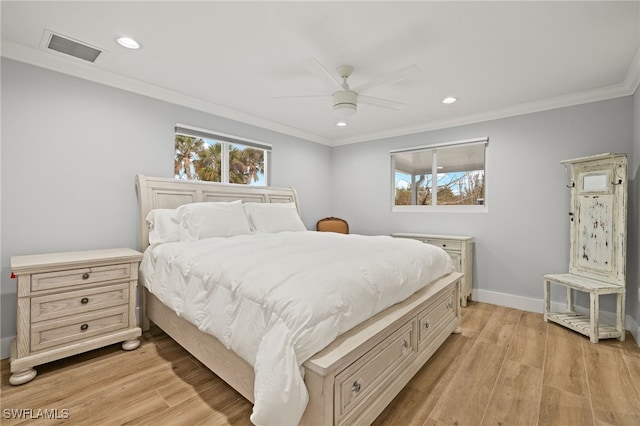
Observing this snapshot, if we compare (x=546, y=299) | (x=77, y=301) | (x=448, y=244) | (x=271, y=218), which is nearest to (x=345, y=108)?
(x=271, y=218)

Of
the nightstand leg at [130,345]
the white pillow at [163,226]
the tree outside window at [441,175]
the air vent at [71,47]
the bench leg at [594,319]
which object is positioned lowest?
the nightstand leg at [130,345]

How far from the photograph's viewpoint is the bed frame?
1.29 metres

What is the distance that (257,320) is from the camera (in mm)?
1461

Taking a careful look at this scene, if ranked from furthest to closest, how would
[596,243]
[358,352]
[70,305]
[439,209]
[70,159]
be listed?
[439,209] → [596,243] → [70,159] → [70,305] → [358,352]

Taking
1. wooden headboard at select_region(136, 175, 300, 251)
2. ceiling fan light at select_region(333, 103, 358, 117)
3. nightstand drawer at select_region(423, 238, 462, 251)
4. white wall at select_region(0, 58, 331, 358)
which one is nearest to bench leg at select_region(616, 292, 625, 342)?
nightstand drawer at select_region(423, 238, 462, 251)

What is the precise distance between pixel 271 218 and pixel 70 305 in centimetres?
191

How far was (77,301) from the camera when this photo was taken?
2.16 metres

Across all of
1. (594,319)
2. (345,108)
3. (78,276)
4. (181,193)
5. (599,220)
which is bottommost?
(594,319)

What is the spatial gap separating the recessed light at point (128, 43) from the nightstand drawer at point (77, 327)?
2023 millimetres

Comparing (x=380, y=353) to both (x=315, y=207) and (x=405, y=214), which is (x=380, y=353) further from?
(x=315, y=207)

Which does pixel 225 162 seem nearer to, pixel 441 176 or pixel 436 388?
pixel 441 176

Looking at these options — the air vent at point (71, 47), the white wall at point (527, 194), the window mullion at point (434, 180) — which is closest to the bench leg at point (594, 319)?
the white wall at point (527, 194)

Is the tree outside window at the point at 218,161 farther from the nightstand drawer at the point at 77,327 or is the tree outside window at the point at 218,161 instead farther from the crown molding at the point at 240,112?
the nightstand drawer at the point at 77,327

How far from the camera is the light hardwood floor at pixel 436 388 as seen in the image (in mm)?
1643
